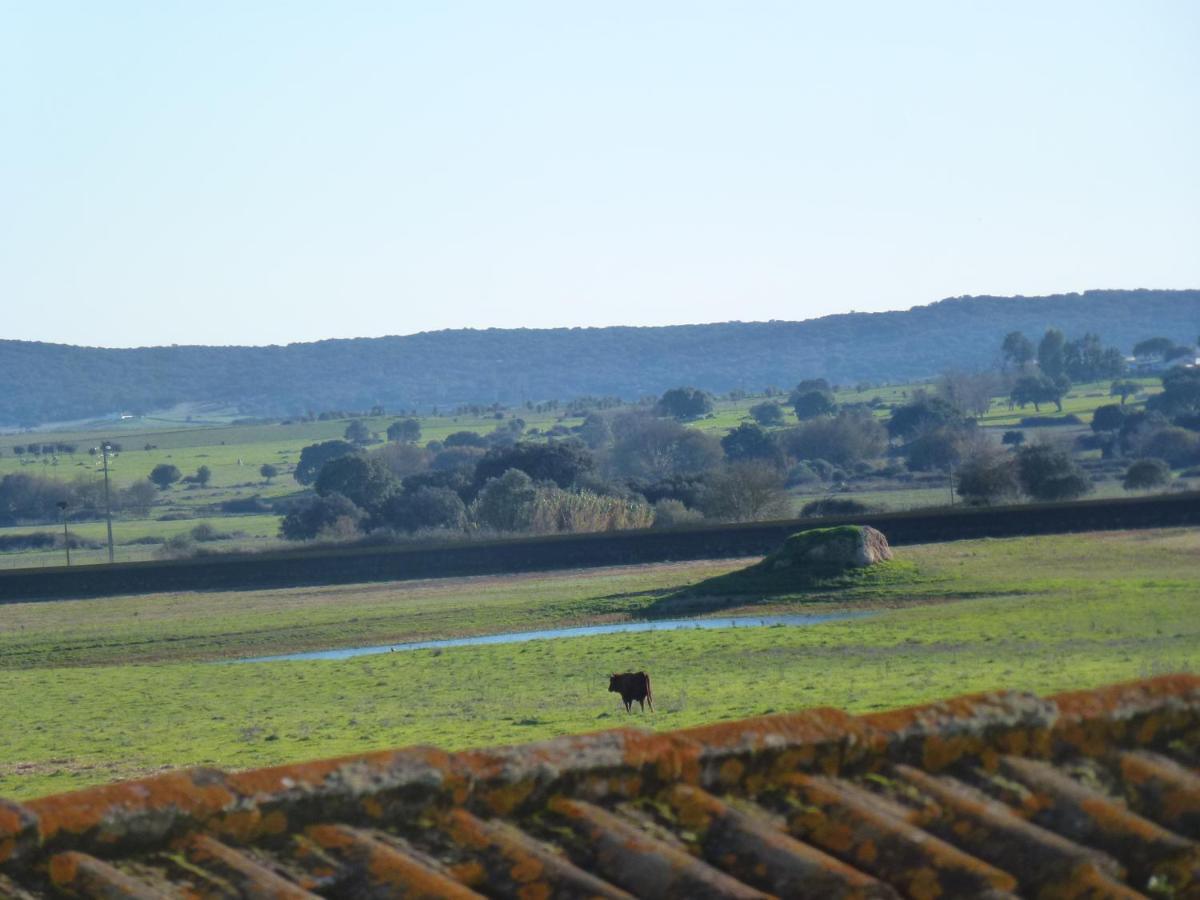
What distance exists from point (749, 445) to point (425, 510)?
149 feet

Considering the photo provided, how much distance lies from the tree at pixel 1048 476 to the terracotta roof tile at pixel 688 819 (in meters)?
76.5

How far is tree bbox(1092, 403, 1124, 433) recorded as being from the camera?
13088 cm

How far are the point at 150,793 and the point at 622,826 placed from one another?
0.98 m

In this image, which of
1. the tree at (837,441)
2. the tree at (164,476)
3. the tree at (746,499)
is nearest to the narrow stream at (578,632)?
the tree at (746,499)

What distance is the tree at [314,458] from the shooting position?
150 m

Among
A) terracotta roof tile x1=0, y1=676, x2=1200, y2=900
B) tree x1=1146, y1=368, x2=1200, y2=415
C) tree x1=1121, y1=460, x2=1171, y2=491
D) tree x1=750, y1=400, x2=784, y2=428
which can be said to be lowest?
tree x1=1121, y1=460, x2=1171, y2=491

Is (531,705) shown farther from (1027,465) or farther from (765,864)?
(1027,465)

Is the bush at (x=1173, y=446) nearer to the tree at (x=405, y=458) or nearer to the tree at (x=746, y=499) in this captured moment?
the tree at (x=746, y=499)

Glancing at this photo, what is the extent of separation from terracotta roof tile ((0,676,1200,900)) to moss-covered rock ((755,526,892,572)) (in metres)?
45.7

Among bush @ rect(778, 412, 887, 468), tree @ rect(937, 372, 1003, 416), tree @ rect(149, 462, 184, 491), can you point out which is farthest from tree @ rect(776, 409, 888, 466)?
tree @ rect(149, 462, 184, 491)

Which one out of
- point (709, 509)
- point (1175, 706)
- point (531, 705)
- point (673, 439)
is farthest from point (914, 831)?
point (673, 439)

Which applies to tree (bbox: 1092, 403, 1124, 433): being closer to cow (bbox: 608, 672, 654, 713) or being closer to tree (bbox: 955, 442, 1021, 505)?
tree (bbox: 955, 442, 1021, 505)

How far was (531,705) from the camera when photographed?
1166 inches

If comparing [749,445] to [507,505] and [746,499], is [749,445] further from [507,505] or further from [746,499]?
[746,499]
